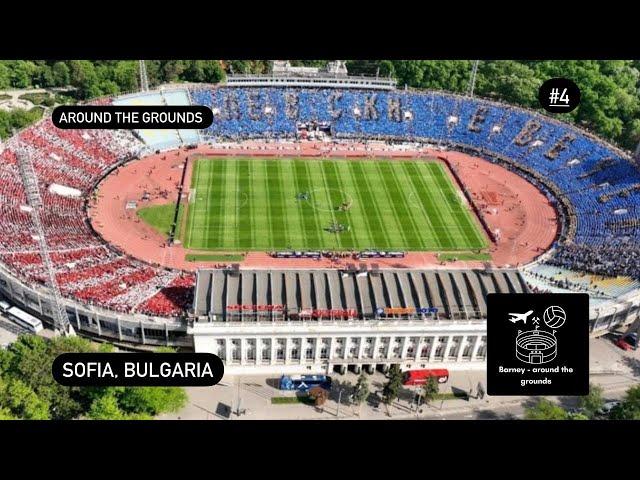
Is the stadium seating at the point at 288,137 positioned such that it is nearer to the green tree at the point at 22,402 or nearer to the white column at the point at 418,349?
the green tree at the point at 22,402

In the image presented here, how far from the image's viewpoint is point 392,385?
222 ft

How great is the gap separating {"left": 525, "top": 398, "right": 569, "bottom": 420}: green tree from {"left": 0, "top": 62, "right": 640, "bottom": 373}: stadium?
32.6 feet

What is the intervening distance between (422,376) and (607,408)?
2063 centimetres

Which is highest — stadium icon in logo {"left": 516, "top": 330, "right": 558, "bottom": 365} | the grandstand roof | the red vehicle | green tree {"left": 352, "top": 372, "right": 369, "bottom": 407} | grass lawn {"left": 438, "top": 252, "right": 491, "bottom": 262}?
stadium icon in logo {"left": 516, "top": 330, "right": 558, "bottom": 365}

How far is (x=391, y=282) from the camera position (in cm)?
7475

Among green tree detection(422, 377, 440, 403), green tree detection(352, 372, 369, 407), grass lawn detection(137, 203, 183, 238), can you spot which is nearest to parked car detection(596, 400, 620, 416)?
green tree detection(422, 377, 440, 403)

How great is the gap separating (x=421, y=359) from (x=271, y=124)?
72.1 m

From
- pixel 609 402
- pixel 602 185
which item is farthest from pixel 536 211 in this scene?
pixel 609 402

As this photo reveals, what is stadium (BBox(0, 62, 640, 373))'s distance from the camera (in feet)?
237

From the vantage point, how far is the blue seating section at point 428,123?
118438 mm

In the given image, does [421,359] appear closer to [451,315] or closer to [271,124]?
[451,315]

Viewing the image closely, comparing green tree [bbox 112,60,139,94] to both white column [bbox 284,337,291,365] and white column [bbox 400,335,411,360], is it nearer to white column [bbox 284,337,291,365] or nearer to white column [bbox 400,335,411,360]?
white column [bbox 284,337,291,365]

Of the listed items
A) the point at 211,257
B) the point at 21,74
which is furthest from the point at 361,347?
the point at 21,74

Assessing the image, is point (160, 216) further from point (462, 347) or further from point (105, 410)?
point (462, 347)
